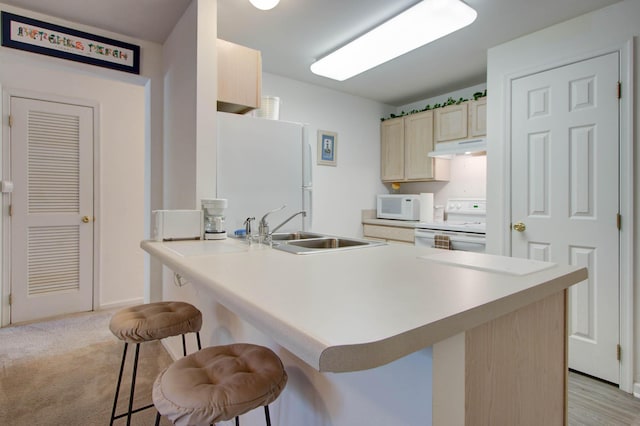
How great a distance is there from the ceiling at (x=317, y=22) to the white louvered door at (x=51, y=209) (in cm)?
133

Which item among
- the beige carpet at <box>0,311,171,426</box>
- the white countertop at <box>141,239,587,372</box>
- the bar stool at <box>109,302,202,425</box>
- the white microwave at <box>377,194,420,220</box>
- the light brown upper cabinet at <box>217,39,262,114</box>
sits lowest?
the beige carpet at <box>0,311,171,426</box>

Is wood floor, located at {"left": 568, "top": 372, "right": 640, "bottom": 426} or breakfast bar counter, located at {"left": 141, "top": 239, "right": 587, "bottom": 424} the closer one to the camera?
breakfast bar counter, located at {"left": 141, "top": 239, "right": 587, "bottom": 424}

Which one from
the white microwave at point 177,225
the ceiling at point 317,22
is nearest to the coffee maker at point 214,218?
the white microwave at point 177,225

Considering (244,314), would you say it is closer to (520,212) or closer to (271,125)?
(271,125)

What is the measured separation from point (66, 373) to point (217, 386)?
203 centimetres

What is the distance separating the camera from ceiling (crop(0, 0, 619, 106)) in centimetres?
220

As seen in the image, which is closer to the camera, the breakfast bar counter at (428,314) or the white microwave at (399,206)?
the breakfast bar counter at (428,314)

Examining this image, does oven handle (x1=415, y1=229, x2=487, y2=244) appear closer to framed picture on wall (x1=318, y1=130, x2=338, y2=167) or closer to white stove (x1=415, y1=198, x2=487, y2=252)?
white stove (x1=415, y1=198, x2=487, y2=252)

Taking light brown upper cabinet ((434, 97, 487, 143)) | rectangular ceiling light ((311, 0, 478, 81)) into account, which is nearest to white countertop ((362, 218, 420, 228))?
light brown upper cabinet ((434, 97, 487, 143))

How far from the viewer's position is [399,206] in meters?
4.03

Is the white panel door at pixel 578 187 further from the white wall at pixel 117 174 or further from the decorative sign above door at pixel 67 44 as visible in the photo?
the white wall at pixel 117 174

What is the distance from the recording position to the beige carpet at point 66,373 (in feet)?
6.05

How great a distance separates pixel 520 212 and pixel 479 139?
928mm

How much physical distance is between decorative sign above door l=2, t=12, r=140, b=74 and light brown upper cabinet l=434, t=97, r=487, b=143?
2874 millimetres
